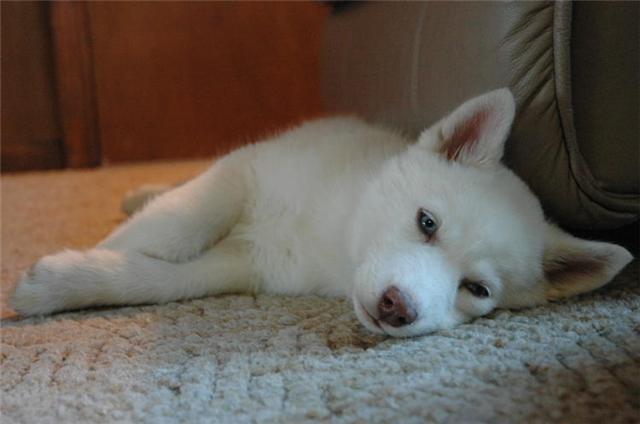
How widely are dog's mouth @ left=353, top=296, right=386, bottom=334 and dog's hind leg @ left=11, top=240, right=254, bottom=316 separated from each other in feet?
1.53

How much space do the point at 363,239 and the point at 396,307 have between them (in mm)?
271

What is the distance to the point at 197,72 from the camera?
411 cm

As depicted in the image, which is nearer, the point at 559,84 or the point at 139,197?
the point at 559,84

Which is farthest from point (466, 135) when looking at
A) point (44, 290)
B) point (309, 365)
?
point (44, 290)

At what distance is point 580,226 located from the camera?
1.81 metres

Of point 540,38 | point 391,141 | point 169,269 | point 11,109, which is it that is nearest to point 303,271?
point 169,269

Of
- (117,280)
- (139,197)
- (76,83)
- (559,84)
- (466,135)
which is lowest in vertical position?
(139,197)

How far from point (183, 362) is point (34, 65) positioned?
3050 mm

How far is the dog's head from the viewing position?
4.62 feet

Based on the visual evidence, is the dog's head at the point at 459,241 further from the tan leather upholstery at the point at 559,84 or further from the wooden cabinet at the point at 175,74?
the wooden cabinet at the point at 175,74

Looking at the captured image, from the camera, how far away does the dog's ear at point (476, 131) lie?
156 centimetres

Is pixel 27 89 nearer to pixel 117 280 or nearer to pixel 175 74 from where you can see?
pixel 175 74

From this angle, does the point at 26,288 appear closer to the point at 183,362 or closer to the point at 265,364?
the point at 183,362

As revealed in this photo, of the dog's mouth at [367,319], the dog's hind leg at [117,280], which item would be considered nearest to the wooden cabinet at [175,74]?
the dog's hind leg at [117,280]
